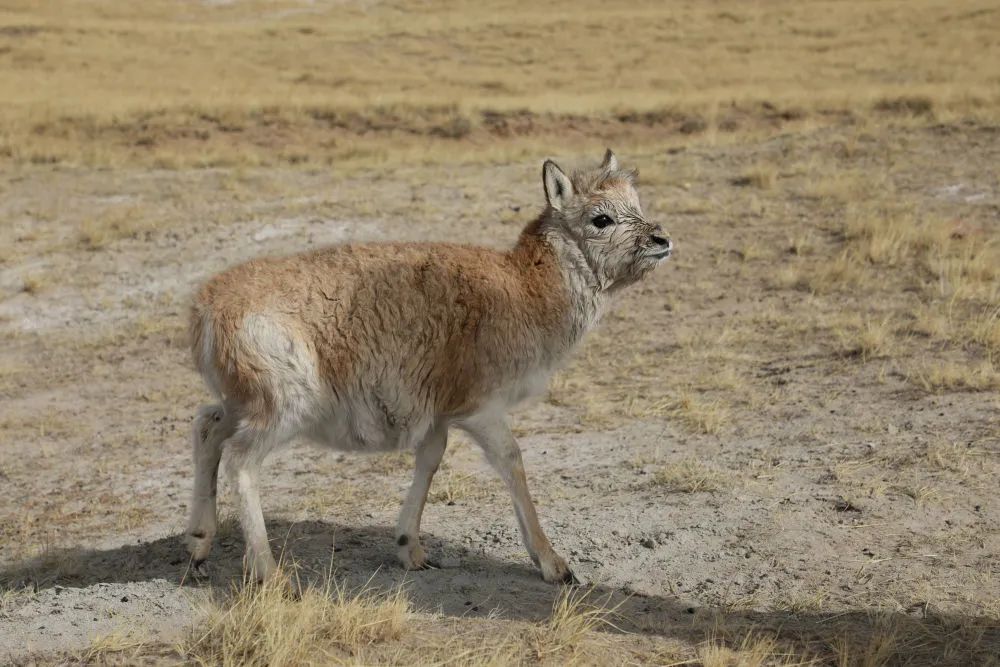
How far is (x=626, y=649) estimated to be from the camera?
5.14 m

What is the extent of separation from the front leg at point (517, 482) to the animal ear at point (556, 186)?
1.41 m

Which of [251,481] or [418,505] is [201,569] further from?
[418,505]

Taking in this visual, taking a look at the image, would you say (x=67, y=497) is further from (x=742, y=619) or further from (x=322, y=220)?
(x=322, y=220)

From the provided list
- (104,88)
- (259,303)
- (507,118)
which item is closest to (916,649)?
(259,303)

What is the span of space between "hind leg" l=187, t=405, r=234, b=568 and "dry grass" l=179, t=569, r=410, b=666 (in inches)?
40.3

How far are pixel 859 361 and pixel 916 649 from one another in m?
5.79

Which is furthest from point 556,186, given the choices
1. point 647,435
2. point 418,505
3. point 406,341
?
point 647,435

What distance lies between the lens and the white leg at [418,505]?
253 inches

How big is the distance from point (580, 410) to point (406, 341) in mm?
4391

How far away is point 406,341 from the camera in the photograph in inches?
239

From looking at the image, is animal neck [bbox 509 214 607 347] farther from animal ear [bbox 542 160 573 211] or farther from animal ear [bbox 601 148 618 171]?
animal ear [bbox 601 148 618 171]

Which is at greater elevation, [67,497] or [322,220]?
[322,220]

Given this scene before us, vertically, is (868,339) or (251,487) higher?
(251,487)

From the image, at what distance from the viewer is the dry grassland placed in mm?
5414
